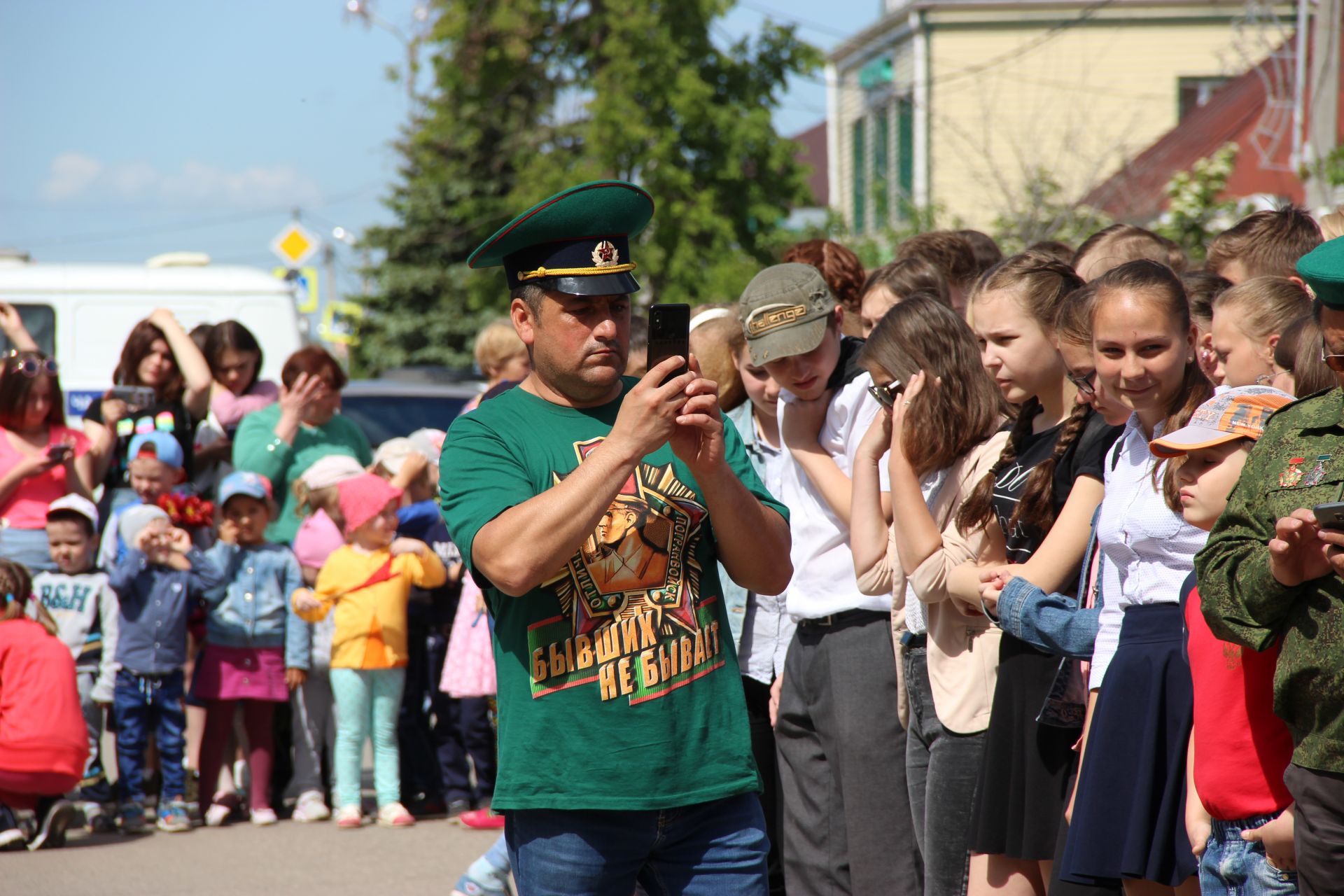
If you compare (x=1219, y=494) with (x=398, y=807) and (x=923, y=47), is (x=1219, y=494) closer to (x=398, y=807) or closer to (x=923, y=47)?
(x=398, y=807)

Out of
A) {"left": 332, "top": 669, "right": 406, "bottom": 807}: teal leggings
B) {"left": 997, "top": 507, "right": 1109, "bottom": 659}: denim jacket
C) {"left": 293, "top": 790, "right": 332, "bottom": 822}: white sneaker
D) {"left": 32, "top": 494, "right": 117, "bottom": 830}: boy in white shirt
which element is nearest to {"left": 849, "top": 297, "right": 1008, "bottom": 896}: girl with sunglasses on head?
{"left": 997, "top": 507, "right": 1109, "bottom": 659}: denim jacket

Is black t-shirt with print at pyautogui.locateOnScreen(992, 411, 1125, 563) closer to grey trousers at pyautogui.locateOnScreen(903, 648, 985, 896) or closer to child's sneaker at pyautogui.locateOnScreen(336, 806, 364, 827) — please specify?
grey trousers at pyautogui.locateOnScreen(903, 648, 985, 896)

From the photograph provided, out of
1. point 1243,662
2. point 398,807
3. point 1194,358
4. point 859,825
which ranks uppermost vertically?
point 1194,358

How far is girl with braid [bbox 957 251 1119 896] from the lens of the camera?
372 centimetres

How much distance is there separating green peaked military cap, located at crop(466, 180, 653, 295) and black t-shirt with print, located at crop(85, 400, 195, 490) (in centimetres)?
544

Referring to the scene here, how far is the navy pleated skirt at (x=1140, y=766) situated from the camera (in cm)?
330

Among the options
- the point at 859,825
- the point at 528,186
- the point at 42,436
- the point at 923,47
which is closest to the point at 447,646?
the point at 42,436

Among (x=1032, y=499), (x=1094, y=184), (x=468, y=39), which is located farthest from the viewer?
(x=468, y=39)

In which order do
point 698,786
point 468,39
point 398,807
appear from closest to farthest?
point 698,786, point 398,807, point 468,39

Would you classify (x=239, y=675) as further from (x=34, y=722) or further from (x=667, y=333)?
(x=667, y=333)

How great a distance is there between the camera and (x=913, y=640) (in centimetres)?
424

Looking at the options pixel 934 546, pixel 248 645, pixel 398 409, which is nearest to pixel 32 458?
pixel 248 645

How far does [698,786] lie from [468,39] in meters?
21.0

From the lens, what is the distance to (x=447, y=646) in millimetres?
7770
